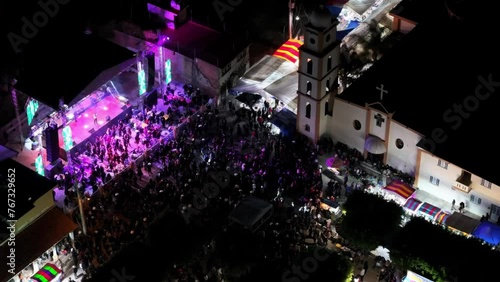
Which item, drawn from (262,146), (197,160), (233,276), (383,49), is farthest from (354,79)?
(233,276)

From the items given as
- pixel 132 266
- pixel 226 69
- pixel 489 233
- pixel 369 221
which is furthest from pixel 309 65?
pixel 132 266

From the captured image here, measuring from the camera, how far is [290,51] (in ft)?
246

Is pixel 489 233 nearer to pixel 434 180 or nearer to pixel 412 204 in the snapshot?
pixel 412 204

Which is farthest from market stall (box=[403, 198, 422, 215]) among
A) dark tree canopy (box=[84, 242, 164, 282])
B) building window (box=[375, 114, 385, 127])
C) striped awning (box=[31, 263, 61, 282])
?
striped awning (box=[31, 263, 61, 282])

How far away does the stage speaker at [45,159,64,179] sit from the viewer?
216 feet

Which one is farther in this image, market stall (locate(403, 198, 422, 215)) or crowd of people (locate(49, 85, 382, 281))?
market stall (locate(403, 198, 422, 215))

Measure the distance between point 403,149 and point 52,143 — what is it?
89.8ft

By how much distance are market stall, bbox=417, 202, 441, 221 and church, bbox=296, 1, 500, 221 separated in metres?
2.40

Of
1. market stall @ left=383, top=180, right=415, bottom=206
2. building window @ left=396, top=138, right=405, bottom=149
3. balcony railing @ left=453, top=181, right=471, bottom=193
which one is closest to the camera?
balcony railing @ left=453, top=181, right=471, bottom=193

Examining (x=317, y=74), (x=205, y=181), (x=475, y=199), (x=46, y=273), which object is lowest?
(x=46, y=273)

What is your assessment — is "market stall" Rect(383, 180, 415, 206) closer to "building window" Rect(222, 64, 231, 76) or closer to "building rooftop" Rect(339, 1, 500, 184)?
"building rooftop" Rect(339, 1, 500, 184)

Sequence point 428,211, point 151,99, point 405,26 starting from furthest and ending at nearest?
point 405,26
point 151,99
point 428,211

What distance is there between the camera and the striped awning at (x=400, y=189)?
205 feet

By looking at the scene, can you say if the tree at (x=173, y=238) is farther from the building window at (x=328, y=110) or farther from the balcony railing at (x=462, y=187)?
the balcony railing at (x=462, y=187)
